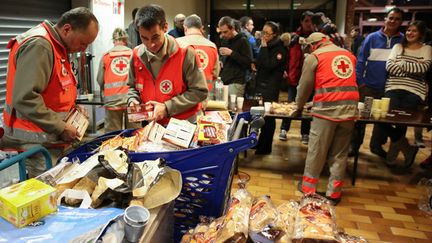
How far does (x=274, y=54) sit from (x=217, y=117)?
261 cm

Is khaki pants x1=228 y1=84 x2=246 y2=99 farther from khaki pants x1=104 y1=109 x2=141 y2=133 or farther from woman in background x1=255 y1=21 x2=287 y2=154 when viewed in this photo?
khaki pants x1=104 y1=109 x2=141 y2=133

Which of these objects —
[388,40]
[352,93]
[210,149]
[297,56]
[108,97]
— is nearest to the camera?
[210,149]

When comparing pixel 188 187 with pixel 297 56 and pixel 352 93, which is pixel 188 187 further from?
pixel 297 56

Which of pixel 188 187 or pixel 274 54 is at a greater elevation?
pixel 274 54

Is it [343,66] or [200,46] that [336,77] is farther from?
[200,46]

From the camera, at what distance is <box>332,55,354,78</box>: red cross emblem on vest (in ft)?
8.96

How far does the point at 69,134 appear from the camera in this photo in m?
1.75

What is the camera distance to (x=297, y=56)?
4387 millimetres

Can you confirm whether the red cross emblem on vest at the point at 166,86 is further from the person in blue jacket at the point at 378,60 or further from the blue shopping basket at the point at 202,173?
the person in blue jacket at the point at 378,60

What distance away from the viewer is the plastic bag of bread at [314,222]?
0.97 metres

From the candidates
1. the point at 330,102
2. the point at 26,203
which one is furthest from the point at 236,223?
the point at 330,102

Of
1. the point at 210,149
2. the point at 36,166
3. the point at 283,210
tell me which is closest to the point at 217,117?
the point at 210,149


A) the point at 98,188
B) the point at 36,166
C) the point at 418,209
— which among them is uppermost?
the point at 98,188

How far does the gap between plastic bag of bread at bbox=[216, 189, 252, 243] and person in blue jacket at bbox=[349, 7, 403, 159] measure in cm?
295
